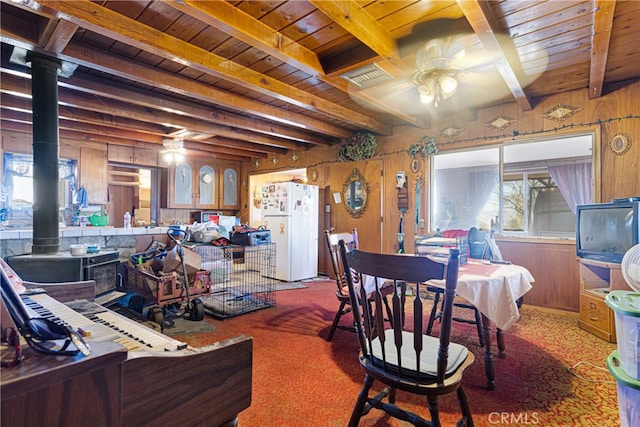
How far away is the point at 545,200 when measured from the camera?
201 inches

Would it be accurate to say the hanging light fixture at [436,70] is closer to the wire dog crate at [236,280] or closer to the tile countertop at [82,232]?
the wire dog crate at [236,280]

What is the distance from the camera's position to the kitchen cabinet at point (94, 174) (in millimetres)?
5027

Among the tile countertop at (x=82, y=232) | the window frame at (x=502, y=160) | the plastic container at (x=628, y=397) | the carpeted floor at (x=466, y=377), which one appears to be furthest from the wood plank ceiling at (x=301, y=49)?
the carpeted floor at (x=466, y=377)

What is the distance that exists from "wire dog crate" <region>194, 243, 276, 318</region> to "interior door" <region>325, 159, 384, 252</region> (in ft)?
4.52

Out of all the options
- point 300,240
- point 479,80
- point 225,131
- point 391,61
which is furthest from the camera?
point 300,240

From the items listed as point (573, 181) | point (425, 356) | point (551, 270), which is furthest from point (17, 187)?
point (573, 181)

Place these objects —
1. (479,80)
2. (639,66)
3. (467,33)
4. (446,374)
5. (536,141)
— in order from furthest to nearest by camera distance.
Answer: (536,141), (479,80), (639,66), (467,33), (446,374)

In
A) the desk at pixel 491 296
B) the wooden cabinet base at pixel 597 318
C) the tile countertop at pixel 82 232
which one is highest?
the tile countertop at pixel 82 232

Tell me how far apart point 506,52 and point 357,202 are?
9.75 ft

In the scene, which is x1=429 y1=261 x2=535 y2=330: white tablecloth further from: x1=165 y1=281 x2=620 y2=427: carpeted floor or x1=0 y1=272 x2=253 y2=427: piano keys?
x1=0 y1=272 x2=253 y2=427: piano keys

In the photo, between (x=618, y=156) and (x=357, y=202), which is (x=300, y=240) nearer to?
(x=357, y=202)

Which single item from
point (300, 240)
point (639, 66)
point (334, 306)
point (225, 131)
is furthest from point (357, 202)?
point (639, 66)

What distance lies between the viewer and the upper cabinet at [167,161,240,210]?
19.7 feet

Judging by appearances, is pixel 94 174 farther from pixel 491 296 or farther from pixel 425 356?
pixel 491 296
